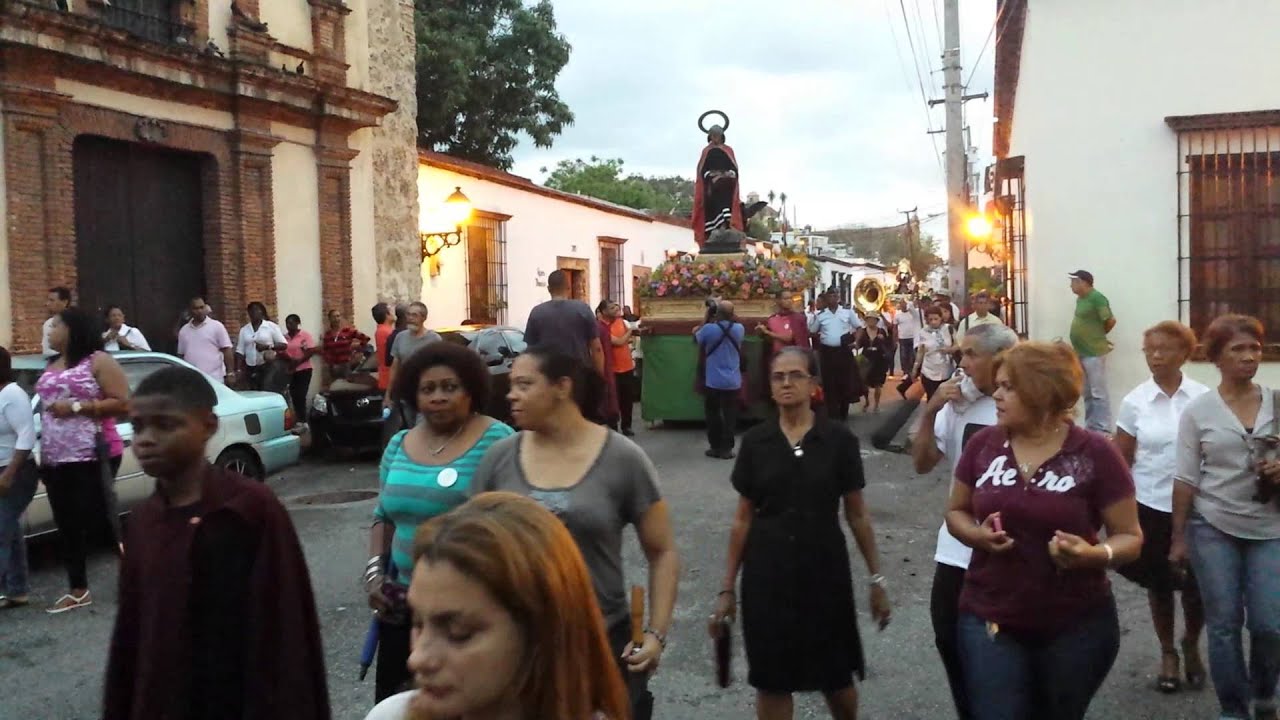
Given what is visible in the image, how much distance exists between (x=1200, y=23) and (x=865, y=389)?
275 inches

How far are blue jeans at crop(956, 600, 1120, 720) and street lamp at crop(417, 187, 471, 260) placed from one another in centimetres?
1637

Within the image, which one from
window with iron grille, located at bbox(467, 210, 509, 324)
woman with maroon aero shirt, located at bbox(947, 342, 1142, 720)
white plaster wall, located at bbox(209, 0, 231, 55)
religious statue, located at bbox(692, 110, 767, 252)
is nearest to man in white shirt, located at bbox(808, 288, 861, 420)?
religious statue, located at bbox(692, 110, 767, 252)

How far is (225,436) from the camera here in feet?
30.5

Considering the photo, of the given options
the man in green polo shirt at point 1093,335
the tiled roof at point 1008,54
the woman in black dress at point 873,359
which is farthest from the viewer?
the woman in black dress at point 873,359

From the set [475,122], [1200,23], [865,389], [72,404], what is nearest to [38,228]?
[72,404]

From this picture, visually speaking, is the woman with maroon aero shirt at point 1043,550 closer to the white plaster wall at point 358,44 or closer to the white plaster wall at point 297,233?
the white plaster wall at point 297,233

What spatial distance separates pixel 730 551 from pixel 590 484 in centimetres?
107

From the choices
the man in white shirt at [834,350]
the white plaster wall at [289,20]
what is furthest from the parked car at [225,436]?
the white plaster wall at [289,20]

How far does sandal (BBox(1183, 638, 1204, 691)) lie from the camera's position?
5.19 m

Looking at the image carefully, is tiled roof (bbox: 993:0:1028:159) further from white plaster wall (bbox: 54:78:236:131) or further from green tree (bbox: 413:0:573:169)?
green tree (bbox: 413:0:573:169)

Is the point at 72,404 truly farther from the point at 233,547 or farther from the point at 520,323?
the point at 520,323

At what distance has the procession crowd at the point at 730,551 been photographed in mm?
1712

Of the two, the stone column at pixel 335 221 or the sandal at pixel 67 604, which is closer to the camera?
the sandal at pixel 67 604

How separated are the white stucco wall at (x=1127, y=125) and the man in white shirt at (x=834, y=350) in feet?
12.6
